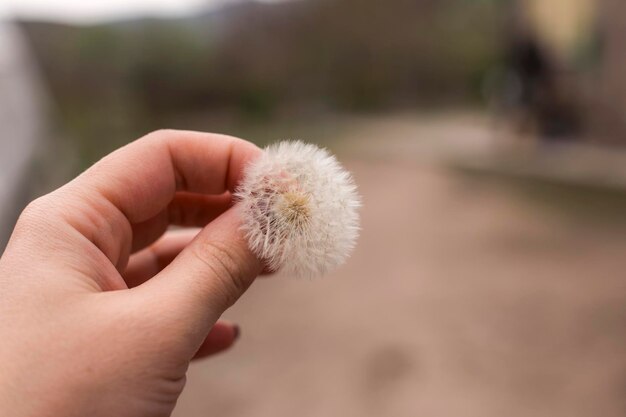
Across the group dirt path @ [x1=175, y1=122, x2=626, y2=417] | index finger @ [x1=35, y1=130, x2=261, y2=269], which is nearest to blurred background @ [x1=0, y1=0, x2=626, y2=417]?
dirt path @ [x1=175, y1=122, x2=626, y2=417]

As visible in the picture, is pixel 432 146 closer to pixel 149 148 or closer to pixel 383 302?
pixel 383 302

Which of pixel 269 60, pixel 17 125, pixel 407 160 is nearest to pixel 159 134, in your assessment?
pixel 17 125

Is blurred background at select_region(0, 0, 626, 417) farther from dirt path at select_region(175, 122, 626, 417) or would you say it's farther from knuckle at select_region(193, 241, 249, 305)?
knuckle at select_region(193, 241, 249, 305)

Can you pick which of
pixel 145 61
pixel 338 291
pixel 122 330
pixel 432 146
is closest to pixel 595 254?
pixel 338 291

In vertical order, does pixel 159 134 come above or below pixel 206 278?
above

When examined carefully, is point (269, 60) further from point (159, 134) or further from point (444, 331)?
point (159, 134)

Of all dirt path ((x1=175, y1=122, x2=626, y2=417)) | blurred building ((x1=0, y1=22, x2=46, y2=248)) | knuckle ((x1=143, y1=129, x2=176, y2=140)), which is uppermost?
knuckle ((x1=143, y1=129, x2=176, y2=140))

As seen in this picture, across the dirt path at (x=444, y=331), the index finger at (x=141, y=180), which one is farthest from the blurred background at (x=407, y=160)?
the index finger at (x=141, y=180)
